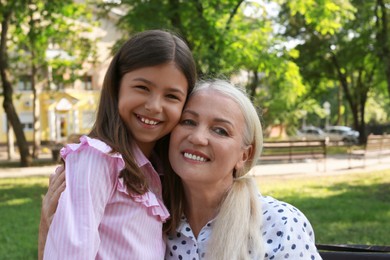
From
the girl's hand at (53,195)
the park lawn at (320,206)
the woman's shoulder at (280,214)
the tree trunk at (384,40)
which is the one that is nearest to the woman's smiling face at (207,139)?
the woman's shoulder at (280,214)

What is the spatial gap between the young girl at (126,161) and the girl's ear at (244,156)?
0.35 meters

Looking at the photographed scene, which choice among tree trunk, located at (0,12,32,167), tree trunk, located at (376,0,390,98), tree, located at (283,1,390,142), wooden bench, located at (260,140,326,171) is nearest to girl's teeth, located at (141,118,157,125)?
wooden bench, located at (260,140,326,171)

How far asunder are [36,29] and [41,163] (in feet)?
28.3

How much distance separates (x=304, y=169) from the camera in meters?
16.7

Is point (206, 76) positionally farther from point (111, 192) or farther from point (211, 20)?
point (211, 20)

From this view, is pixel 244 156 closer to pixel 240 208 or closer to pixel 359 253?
pixel 240 208

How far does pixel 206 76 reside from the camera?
2.59m

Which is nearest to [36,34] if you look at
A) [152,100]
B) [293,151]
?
[293,151]

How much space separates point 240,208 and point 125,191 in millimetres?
505

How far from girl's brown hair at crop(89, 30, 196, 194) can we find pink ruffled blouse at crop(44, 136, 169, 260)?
0.06 meters

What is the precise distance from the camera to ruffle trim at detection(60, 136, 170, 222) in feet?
6.45

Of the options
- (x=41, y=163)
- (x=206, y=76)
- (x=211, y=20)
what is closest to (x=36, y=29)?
(x=211, y=20)

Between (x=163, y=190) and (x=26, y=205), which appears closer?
(x=163, y=190)

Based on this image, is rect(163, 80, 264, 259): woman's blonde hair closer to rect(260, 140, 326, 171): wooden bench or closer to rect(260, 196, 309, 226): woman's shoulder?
rect(260, 196, 309, 226): woman's shoulder
